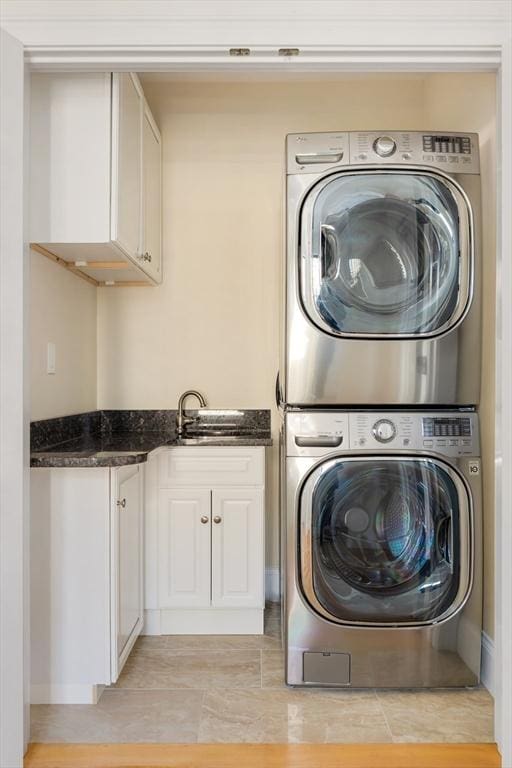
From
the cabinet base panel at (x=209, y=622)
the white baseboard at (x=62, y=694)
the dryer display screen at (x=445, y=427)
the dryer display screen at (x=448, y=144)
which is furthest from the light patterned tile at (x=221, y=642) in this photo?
the dryer display screen at (x=448, y=144)

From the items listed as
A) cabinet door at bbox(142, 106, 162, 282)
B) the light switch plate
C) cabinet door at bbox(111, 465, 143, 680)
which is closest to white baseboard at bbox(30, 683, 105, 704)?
cabinet door at bbox(111, 465, 143, 680)

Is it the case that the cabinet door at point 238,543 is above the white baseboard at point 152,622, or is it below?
above

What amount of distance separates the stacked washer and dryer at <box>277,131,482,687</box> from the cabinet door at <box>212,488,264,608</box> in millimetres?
449

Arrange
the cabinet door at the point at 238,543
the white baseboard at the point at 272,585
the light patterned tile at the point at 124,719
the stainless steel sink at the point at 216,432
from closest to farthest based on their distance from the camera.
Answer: the light patterned tile at the point at 124,719 → the cabinet door at the point at 238,543 → the stainless steel sink at the point at 216,432 → the white baseboard at the point at 272,585

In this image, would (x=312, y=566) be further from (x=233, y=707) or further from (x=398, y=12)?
(x=398, y=12)

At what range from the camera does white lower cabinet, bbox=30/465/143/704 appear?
1.81 metres

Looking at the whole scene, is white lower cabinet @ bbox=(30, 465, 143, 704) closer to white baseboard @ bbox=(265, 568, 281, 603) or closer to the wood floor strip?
the wood floor strip

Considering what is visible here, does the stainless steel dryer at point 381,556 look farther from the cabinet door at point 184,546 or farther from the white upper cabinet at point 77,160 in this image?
the white upper cabinet at point 77,160

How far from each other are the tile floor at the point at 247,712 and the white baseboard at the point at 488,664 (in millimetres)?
39

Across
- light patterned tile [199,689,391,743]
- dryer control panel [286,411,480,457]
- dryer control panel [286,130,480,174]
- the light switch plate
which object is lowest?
light patterned tile [199,689,391,743]

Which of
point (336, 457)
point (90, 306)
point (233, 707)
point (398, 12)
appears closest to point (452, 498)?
point (336, 457)

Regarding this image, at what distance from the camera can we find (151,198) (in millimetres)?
2576

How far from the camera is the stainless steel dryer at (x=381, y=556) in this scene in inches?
74.7

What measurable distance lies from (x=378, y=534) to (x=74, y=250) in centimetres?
158
